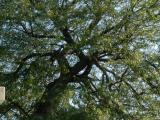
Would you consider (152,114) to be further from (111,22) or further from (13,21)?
(13,21)

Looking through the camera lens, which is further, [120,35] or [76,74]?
[76,74]

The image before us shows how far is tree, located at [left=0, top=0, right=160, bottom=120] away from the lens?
1568 centimetres

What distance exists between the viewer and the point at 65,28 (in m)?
16.0

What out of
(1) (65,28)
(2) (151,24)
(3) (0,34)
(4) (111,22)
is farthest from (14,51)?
(2) (151,24)

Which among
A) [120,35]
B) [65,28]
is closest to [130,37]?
[120,35]

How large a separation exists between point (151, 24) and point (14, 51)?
4648mm

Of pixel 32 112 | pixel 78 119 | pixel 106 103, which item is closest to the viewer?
pixel 78 119

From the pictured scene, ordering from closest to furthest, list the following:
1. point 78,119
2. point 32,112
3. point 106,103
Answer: point 78,119, point 106,103, point 32,112

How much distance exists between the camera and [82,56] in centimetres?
1644

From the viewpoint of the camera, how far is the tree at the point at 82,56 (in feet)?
51.4

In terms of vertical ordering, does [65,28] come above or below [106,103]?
above

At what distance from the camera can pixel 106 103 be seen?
16.5 meters

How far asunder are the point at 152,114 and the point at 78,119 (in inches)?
162

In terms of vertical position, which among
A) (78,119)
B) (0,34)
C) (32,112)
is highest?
(0,34)
